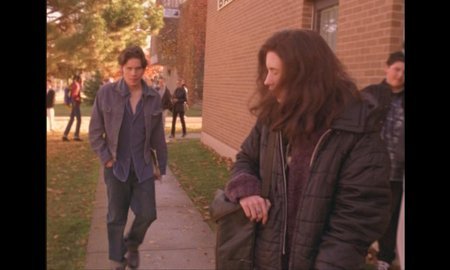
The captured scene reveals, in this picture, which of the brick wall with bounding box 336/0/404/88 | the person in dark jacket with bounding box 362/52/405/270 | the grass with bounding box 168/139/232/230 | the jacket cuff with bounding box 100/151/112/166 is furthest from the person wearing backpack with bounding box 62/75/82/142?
the person in dark jacket with bounding box 362/52/405/270

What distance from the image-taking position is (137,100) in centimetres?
252

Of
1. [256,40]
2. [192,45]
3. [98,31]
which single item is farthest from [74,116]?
[256,40]

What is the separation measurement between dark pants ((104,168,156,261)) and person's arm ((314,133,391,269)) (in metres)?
1.60

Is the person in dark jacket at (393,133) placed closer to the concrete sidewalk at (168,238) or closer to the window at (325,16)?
the window at (325,16)

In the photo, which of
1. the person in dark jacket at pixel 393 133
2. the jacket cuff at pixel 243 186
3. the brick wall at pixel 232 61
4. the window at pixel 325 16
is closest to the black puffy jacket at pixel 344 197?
the jacket cuff at pixel 243 186

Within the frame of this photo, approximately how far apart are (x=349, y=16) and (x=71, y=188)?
1743 millimetres

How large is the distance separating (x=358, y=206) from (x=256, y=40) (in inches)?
51.0

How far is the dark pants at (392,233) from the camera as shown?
172 cm

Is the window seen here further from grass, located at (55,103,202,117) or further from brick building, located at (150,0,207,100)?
grass, located at (55,103,202,117)

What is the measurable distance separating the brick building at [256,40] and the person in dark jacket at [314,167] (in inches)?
19.4

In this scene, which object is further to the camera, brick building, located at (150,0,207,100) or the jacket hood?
brick building, located at (150,0,207,100)

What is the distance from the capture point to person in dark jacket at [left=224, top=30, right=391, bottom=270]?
1384mm
